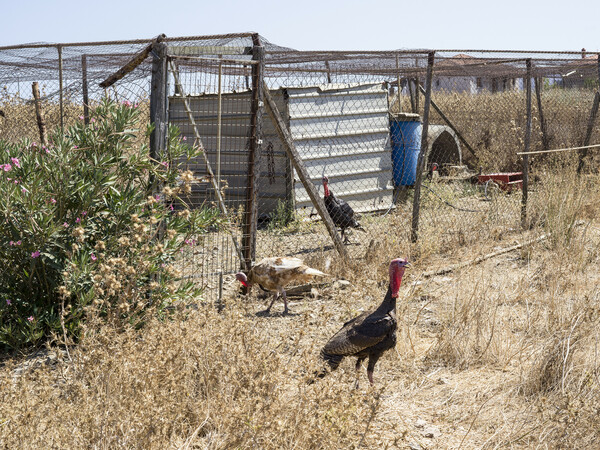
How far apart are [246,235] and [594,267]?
3633mm

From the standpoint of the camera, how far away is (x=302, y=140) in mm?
9727

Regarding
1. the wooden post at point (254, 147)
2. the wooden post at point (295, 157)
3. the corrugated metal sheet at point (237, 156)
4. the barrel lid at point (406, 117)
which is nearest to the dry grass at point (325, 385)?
the wooden post at point (254, 147)

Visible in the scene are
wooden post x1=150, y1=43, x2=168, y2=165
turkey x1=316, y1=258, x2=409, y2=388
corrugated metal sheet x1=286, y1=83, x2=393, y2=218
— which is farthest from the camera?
corrugated metal sheet x1=286, y1=83, x2=393, y2=218

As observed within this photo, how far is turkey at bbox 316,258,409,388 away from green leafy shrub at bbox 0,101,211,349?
128 cm

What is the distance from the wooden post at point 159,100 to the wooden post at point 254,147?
1.01 meters

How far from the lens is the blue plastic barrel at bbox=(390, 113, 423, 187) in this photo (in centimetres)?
1135

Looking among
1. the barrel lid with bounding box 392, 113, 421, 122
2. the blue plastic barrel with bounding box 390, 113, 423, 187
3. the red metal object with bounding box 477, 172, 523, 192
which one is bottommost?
the red metal object with bounding box 477, 172, 523, 192

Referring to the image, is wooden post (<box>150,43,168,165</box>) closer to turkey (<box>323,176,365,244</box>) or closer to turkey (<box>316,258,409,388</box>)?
turkey (<box>316,258,409,388</box>)

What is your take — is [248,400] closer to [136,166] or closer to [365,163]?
[136,166]

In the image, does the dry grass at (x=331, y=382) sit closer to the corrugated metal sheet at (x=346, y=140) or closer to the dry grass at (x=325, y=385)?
the dry grass at (x=325, y=385)

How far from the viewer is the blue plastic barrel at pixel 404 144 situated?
447 inches

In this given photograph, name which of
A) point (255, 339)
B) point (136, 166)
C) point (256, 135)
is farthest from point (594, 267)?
point (136, 166)

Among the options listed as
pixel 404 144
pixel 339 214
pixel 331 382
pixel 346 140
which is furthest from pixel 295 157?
pixel 404 144

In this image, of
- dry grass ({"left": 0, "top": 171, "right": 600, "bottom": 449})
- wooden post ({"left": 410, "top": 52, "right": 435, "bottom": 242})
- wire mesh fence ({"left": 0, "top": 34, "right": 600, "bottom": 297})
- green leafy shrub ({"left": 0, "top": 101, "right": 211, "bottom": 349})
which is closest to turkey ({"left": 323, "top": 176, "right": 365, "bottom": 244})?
wire mesh fence ({"left": 0, "top": 34, "right": 600, "bottom": 297})
